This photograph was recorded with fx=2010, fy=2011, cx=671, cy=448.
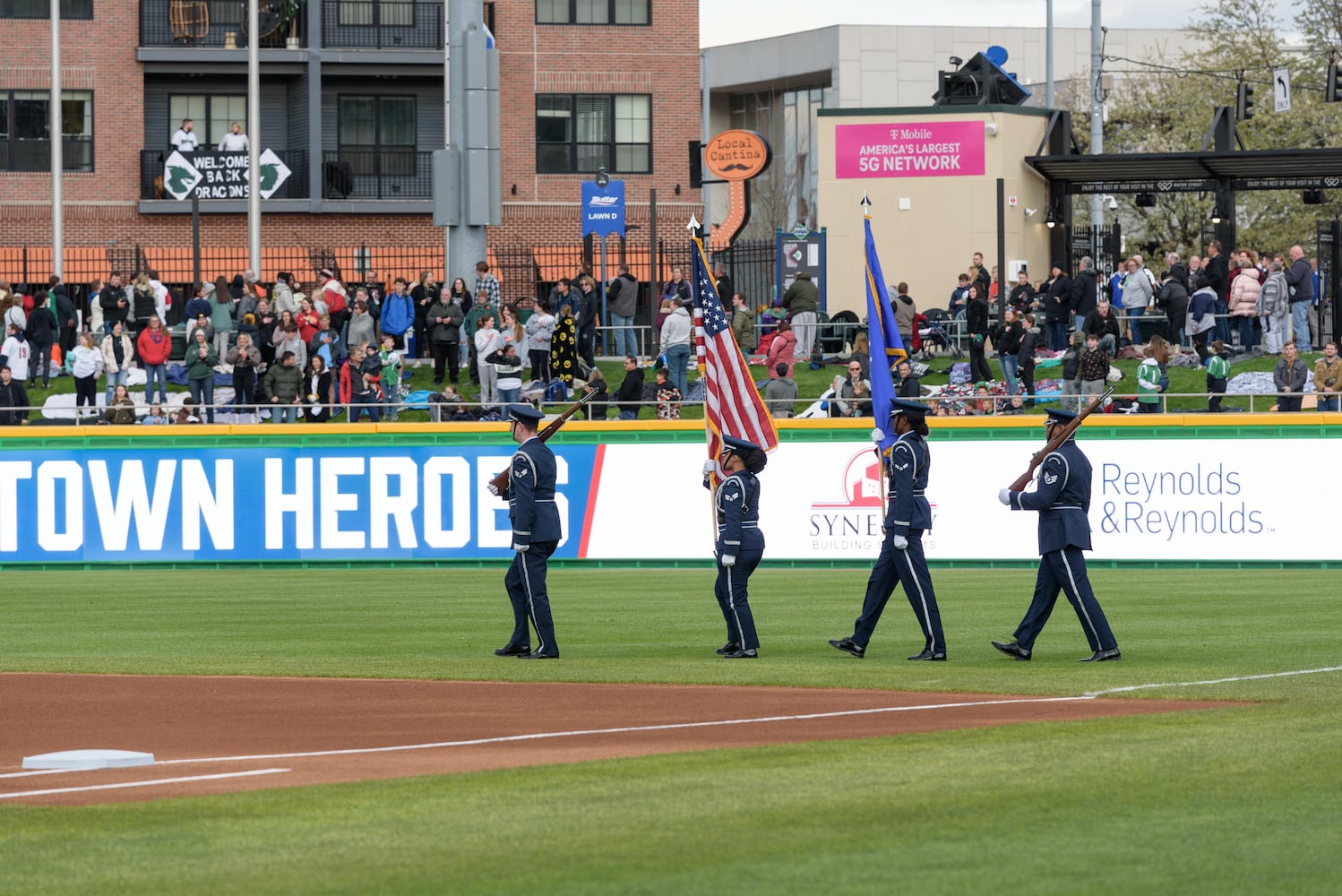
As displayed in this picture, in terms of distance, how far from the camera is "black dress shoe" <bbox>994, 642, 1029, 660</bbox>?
15820 mm

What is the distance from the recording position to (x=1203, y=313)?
3297cm

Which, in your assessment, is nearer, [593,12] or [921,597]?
[921,597]

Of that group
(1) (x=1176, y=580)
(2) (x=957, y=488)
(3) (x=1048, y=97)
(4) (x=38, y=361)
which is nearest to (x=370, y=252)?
(4) (x=38, y=361)

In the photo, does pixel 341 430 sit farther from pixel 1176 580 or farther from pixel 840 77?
pixel 840 77

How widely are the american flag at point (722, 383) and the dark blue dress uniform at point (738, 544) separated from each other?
3.02m

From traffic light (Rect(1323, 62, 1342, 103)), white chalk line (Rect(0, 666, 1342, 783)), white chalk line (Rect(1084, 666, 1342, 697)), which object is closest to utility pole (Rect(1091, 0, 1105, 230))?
traffic light (Rect(1323, 62, 1342, 103))

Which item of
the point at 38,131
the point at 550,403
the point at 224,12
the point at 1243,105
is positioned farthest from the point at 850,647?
the point at 38,131

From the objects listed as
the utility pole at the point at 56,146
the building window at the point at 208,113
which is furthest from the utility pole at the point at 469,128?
the building window at the point at 208,113

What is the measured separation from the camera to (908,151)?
41.6 m

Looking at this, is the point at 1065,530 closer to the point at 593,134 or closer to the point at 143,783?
the point at 143,783

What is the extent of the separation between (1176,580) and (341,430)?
11.7 metres

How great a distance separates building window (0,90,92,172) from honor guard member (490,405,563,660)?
39.4 metres

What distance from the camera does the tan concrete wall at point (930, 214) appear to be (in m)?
41.2

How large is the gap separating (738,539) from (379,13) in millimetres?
39715
